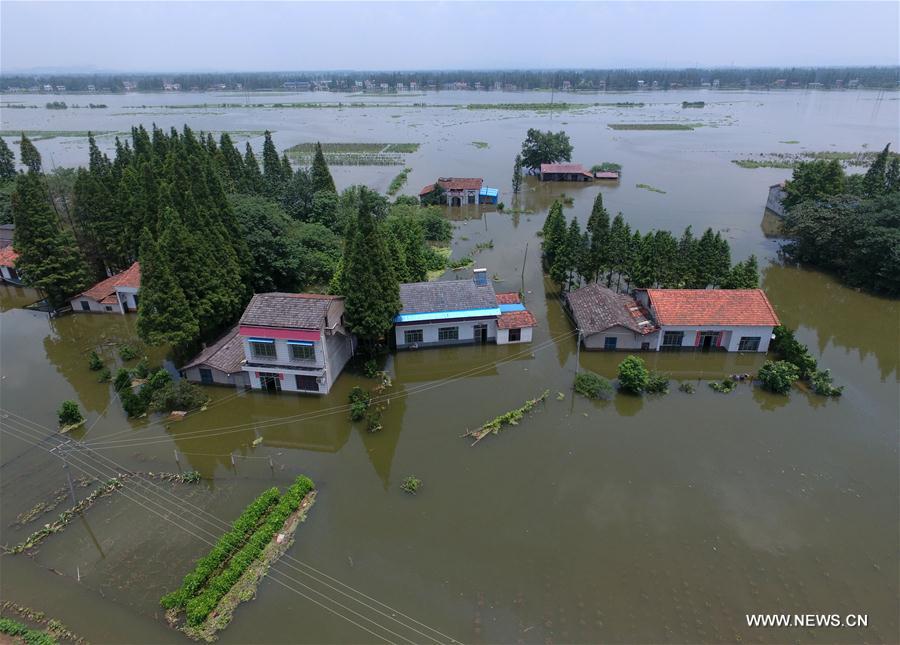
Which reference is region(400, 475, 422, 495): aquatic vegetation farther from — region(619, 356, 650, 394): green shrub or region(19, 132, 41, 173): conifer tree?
region(19, 132, 41, 173): conifer tree

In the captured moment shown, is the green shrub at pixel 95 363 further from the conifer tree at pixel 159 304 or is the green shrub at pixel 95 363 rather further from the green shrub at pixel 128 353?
the conifer tree at pixel 159 304

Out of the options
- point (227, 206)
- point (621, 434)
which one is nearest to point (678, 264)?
point (621, 434)

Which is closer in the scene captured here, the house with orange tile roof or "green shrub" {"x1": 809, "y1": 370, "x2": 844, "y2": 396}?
"green shrub" {"x1": 809, "y1": 370, "x2": 844, "y2": 396}

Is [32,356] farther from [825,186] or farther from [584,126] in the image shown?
[584,126]

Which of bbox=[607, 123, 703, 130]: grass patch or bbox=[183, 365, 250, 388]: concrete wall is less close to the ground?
bbox=[607, 123, 703, 130]: grass patch

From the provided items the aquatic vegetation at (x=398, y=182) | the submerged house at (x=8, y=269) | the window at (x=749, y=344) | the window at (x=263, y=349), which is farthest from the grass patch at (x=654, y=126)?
the window at (x=263, y=349)

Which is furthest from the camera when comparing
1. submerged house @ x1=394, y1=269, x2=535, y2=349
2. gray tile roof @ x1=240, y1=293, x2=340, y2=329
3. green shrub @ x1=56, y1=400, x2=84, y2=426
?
submerged house @ x1=394, y1=269, x2=535, y2=349

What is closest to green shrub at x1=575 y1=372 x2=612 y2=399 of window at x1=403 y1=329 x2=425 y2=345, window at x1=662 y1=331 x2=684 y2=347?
window at x1=662 y1=331 x2=684 y2=347

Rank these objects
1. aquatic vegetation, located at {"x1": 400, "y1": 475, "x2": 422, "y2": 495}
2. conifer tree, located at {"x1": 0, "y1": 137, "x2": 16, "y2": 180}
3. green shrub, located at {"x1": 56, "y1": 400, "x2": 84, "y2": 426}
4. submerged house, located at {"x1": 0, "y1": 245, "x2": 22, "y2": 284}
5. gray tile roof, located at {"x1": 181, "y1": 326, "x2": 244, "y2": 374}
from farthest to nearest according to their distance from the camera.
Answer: conifer tree, located at {"x1": 0, "y1": 137, "x2": 16, "y2": 180}
submerged house, located at {"x1": 0, "y1": 245, "x2": 22, "y2": 284}
gray tile roof, located at {"x1": 181, "y1": 326, "x2": 244, "y2": 374}
green shrub, located at {"x1": 56, "y1": 400, "x2": 84, "y2": 426}
aquatic vegetation, located at {"x1": 400, "y1": 475, "x2": 422, "y2": 495}

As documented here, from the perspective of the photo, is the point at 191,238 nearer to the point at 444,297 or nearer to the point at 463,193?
the point at 444,297
